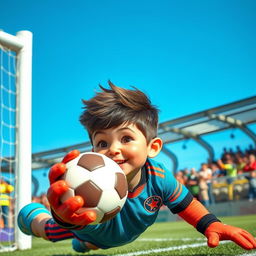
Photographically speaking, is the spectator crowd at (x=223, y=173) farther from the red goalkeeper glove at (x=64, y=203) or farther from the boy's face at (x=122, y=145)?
the red goalkeeper glove at (x=64, y=203)

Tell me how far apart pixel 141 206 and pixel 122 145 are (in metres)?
0.54

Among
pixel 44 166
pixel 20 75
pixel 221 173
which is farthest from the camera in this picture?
pixel 44 166

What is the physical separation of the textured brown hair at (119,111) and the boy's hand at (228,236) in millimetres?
782

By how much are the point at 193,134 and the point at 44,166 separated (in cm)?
744

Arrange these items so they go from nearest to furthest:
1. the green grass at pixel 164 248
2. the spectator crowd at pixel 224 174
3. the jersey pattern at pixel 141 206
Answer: the jersey pattern at pixel 141 206
the green grass at pixel 164 248
the spectator crowd at pixel 224 174

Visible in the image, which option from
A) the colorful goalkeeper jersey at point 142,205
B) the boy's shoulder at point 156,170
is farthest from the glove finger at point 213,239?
the boy's shoulder at point 156,170

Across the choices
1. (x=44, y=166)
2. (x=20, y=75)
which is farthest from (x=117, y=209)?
(x=44, y=166)

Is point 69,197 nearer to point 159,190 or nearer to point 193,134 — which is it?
point 159,190

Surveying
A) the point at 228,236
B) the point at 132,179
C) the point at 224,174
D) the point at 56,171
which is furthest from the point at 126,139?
the point at 224,174

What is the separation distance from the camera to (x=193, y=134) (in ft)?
42.1

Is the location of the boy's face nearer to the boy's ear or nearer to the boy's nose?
the boy's nose

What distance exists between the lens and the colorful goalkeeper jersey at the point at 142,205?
273cm

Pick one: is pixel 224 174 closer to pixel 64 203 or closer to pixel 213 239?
pixel 213 239

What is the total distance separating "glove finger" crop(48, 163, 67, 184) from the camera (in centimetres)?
208
